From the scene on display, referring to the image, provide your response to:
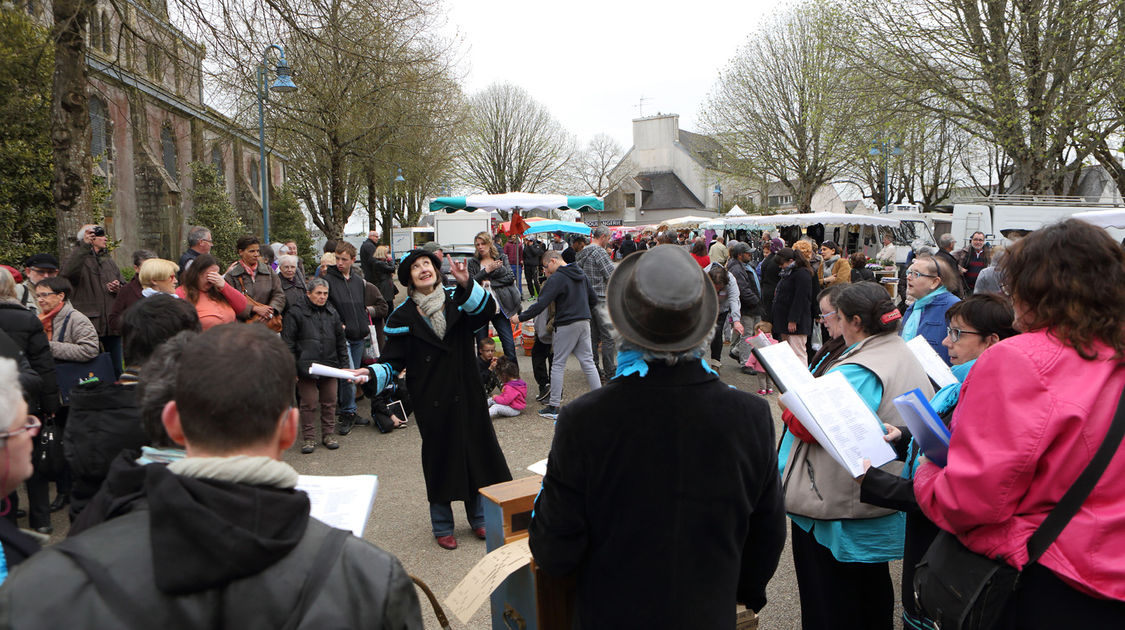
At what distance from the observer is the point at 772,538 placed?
204 centimetres

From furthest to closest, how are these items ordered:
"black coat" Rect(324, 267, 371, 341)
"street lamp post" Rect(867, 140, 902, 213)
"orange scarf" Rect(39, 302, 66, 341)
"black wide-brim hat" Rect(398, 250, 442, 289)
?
"street lamp post" Rect(867, 140, 902, 213)
"black coat" Rect(324, 267, 371, 341)
"orange scarf" Rect(39, 302, 66, 341)
"black wide-brim hat" Rect(398, 250, 442, 289)

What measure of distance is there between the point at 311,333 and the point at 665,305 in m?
5.81

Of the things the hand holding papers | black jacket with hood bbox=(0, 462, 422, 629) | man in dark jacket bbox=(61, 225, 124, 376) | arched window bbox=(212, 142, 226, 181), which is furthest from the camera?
arched window bbox=(212, 142, 226, 181)

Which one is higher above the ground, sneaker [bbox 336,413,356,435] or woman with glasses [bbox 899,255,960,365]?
woman with glasses [bbox 899,255,960,365]

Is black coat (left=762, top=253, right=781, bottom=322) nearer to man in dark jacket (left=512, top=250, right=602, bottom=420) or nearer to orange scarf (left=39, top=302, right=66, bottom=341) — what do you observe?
man in dark jacket (left=512, top=250, right=602, bottom=420)

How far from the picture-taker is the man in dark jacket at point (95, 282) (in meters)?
7.05

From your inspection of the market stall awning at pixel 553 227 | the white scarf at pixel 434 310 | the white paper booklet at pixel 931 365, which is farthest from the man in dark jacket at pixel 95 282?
the market stall awning at pixel 553 227

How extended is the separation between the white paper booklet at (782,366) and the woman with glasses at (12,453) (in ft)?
7.43

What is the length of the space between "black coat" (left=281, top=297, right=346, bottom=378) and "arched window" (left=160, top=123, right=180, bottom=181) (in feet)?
83.6

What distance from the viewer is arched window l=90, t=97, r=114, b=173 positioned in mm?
23109

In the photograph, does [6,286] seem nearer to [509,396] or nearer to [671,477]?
[509,396]

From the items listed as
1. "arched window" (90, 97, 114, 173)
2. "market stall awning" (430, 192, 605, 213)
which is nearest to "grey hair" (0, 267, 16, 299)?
"market stall awning" (430, 192, 605, 213)

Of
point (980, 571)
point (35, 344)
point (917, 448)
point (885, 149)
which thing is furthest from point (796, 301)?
point (885, 149)

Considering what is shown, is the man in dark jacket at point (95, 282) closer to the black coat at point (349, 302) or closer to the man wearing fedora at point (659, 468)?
the black coat at point (349, 302)
